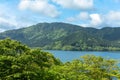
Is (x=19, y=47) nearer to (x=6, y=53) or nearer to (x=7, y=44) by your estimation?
(x=7, y=44)

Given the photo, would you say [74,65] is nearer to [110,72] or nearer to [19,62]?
[110,72]

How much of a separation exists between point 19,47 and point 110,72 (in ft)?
91.3

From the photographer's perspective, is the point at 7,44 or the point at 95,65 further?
the point at 95,65

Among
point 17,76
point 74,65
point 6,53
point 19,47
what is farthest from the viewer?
point 74,65

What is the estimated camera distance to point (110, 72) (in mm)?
70812

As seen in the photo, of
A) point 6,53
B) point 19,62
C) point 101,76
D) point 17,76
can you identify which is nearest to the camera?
point 17,76

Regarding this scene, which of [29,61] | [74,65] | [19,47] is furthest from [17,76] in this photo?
[74,65]

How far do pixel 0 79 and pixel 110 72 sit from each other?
3877cm

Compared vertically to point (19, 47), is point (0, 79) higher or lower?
lower

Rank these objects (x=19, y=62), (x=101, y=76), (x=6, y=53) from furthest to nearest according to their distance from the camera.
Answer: (x=101, y=76) < (x=6, y=53) < (x=19, y=62)

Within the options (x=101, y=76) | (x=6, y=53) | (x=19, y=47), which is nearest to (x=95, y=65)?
(x=101, y=76)

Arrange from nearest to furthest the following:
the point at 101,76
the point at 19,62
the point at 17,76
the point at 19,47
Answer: the point at 17,76 < the point at 19,62 < the point at 19,47 < the point at 101,76

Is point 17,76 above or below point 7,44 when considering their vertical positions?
below

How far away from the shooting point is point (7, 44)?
51.2 m
